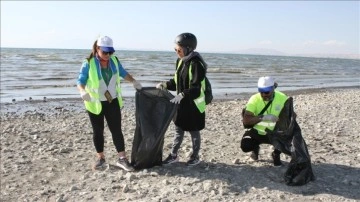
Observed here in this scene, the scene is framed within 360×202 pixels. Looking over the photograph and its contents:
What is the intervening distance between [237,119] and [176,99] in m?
5.28

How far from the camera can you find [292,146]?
522 cm

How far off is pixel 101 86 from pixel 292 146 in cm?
257

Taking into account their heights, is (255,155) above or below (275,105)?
below

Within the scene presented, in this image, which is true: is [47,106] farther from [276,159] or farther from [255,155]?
[276,159]

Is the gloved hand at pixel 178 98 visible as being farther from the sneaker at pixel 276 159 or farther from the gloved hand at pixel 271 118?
the sneaker at pixel 276 159

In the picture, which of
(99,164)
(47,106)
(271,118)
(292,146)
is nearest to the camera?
(292,146)

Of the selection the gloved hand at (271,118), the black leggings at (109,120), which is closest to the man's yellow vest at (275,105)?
the gloved hand at (271,118)

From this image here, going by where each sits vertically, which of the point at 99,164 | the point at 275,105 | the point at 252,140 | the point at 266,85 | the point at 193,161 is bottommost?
the point at 99,164

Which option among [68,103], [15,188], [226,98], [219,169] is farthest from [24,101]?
[219,169]

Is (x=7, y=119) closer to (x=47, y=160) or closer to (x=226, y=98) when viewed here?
(x=47, y=160)

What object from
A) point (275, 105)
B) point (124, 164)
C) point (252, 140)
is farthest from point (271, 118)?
point (124, 164)

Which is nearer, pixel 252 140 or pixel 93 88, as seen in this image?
pixel 93 88

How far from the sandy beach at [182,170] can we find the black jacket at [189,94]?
27.8 inches

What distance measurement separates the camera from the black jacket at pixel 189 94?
5.30 meters
